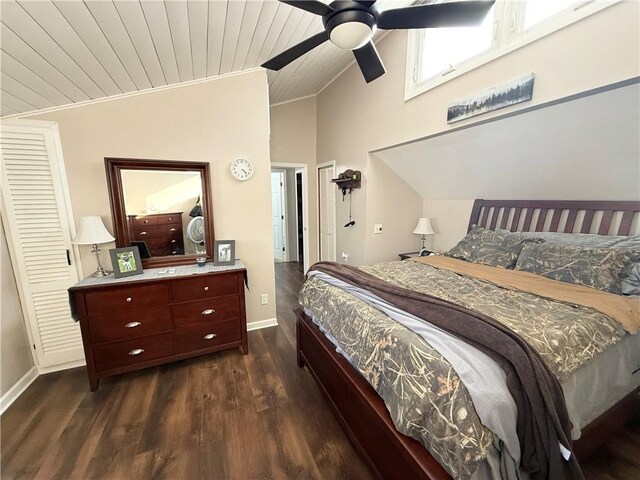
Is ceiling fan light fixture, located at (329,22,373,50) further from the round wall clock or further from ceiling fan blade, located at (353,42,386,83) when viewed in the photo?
the round wall clock

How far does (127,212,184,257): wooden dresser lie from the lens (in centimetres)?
245

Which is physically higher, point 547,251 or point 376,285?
point 547,251

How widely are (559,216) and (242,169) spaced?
308 cm

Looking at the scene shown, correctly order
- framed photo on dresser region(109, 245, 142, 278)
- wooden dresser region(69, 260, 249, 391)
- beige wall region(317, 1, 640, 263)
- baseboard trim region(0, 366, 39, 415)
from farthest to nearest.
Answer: framed photo on dresser region(109, 245, 142, 278)
wooden dresser region(69, 260, 249, 391)
baseboard trim region(0, 366, 39, 415)
beige wall region(317, 1, 640, 263)

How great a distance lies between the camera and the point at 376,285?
1835 mm

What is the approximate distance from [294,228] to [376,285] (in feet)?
14.8

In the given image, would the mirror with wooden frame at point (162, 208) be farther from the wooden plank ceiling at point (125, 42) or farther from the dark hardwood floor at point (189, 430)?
the dark hardwood floor at point (189, 430)

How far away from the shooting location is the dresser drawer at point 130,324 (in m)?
2.07

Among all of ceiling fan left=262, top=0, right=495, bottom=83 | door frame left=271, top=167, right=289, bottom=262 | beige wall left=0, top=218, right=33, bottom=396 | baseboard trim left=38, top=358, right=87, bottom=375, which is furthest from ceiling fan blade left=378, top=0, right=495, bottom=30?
door frame left=271, top=167, right=289, bottom=262

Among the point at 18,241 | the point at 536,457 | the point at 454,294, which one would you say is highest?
the point at 18,241

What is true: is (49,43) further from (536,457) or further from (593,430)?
(593,430)

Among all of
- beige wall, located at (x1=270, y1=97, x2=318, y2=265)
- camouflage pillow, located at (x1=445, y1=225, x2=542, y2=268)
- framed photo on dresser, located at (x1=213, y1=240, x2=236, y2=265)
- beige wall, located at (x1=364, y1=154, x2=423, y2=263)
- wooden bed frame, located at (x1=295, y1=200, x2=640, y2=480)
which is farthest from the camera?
beige wall, located at (x1=270, y1=97, x2=318, y2=265)

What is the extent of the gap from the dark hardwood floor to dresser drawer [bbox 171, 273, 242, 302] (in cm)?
67

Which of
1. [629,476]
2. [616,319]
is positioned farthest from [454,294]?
[629,476]
